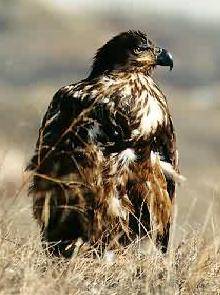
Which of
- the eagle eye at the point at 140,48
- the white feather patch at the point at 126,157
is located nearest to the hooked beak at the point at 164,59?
the eagle eye at the point at 140,48

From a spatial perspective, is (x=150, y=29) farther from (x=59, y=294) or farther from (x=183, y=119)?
(x=59, y=294)

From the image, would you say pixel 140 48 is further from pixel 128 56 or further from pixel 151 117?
pixel 151 117

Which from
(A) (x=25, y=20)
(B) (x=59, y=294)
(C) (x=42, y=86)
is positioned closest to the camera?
(B) (x=59, y=294)

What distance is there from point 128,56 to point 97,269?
209 centimetres

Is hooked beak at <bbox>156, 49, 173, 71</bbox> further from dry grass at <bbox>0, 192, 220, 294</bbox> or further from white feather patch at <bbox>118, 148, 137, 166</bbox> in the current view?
dry grass at <bbox>0, 192, 220, 294</bbox>

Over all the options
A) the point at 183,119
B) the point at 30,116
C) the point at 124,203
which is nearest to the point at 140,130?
the point at 124,203

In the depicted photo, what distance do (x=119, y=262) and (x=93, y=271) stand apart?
1.05 ft

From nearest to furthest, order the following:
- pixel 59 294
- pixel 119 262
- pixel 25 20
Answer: pixel 59 294
pixel 119 262
pixel 25 20

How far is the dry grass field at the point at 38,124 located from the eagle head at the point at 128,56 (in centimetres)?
65

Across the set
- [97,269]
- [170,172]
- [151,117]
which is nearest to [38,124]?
[97,269]

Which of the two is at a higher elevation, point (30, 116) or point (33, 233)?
point (30, 116)

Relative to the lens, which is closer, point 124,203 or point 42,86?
point 124,203

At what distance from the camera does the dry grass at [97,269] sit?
5434 mm

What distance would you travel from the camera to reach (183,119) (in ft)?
125
